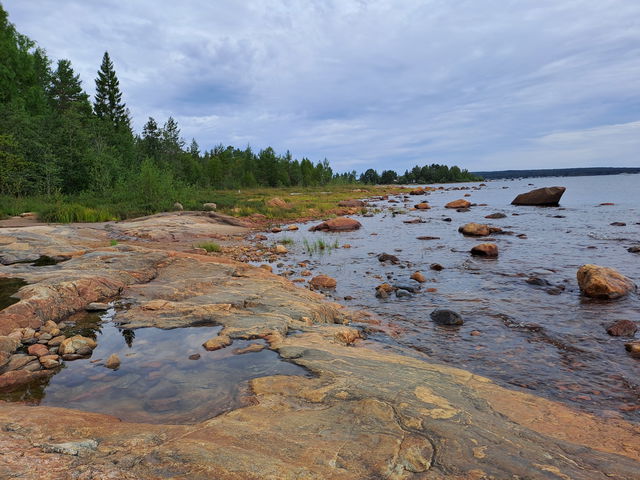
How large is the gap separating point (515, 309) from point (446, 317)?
6.96ft

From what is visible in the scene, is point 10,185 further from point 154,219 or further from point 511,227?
point 511,227

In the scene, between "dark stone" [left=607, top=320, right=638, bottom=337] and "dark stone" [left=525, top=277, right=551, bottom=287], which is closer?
"dark stone" [left=607, top=320, right=638, bottom=337]

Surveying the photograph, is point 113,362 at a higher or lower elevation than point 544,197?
lower

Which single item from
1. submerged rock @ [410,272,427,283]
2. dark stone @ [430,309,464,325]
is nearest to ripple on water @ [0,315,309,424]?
dark stone @ [430,309,464,325]

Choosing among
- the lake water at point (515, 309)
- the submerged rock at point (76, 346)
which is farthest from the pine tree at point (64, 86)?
the submerged rock at point (76, 346)

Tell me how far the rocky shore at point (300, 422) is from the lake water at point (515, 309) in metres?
1.00

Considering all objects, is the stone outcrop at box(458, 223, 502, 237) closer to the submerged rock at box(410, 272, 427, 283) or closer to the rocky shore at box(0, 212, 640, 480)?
the submerged rock at box(410, 272, 427, 283)

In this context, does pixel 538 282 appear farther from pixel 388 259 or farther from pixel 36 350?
pixel 36 350

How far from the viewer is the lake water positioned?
5.71 meters

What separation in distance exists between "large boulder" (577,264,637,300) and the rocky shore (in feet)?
21.0

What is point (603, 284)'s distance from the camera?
31.3ft

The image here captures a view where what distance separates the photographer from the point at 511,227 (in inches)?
1004

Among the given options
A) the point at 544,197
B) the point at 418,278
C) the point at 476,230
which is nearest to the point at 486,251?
the point at 418,278

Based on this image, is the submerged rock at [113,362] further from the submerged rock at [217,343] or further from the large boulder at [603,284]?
the large boulder at [603,284]
